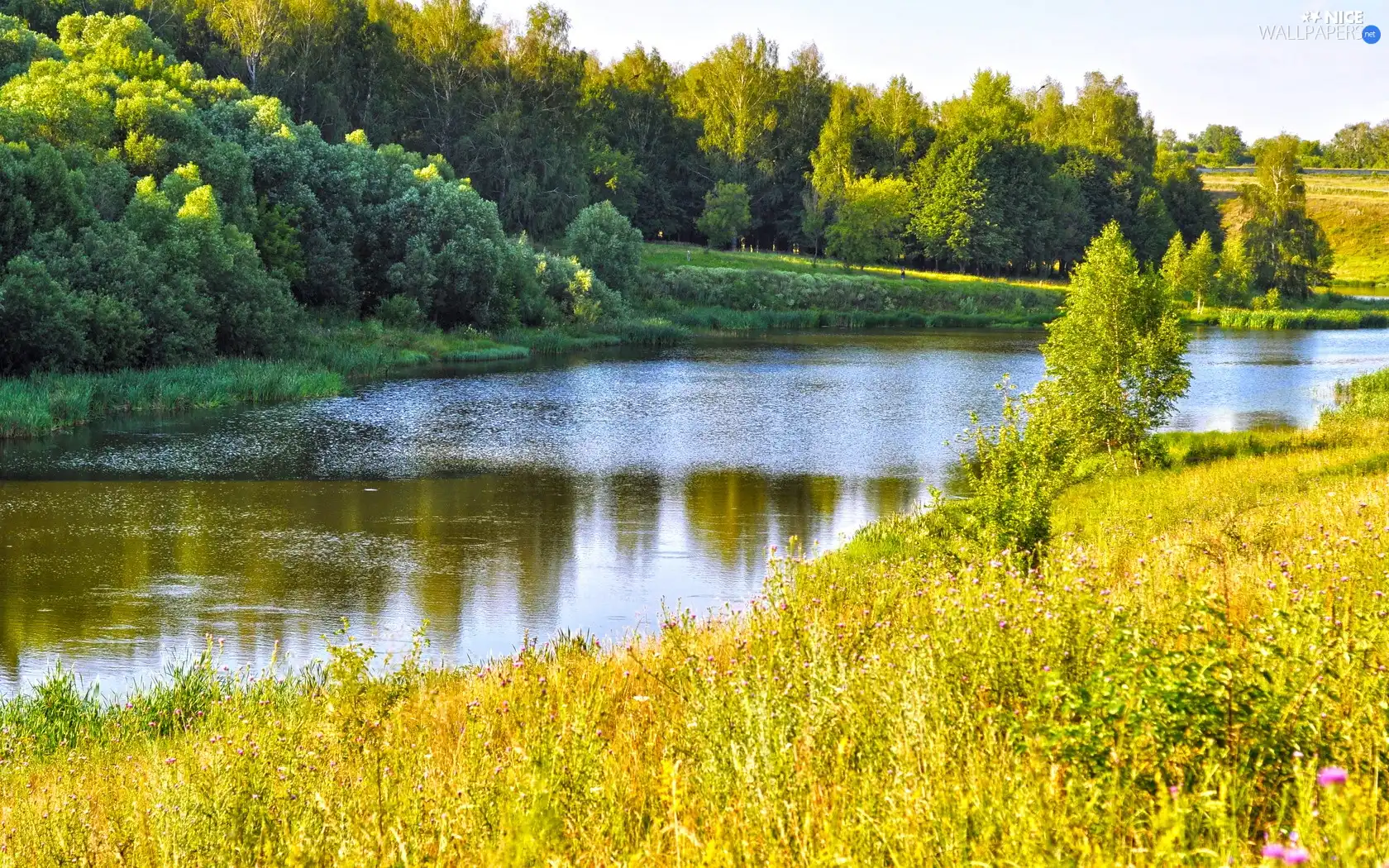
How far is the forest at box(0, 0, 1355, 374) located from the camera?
35.4 m

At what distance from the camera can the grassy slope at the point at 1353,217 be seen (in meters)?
142

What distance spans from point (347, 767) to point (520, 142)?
235ft

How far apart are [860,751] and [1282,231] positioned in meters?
101

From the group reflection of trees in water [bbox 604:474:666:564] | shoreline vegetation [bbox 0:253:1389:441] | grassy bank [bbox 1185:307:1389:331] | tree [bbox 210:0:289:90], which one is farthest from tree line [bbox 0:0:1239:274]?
reflection of trees in water [bbox 604:474:666:564]

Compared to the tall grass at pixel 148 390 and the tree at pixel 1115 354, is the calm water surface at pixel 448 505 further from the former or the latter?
the tree at pixel 1115 354

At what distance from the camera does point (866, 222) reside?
86.4 meters

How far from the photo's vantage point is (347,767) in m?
6.22

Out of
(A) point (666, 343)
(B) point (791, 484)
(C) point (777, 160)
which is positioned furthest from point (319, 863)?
(C) point (777, 160)

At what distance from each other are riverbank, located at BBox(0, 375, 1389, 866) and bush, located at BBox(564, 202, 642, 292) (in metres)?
57.3

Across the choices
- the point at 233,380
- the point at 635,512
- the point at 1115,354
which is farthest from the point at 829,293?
the point at 635,512

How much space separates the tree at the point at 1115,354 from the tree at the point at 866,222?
62.7 metres

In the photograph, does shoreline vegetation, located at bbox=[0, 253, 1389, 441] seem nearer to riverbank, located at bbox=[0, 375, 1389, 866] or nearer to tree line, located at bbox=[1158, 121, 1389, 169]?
riverbank, located at bbox=[0, 375, 1389, 866]

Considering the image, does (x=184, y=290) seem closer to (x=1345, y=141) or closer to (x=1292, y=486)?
(x=1292, y=486)

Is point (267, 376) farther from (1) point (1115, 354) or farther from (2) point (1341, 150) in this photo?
(2) point (1341, 150)
